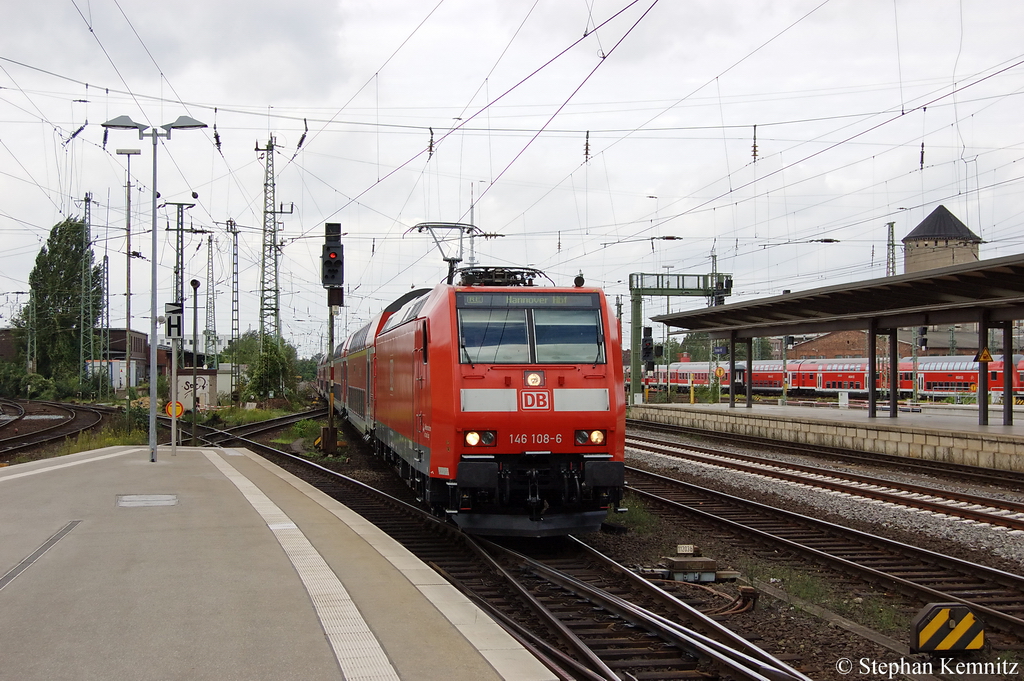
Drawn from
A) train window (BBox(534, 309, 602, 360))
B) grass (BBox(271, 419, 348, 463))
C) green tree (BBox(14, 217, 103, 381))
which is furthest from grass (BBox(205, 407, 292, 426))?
green tree (BBox(14, 217, 103, 381))

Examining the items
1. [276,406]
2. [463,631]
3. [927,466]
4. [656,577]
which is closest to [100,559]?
[463,631]

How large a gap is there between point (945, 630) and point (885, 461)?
587 inches

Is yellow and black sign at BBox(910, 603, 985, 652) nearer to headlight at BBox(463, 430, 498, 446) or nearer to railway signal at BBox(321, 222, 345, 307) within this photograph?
headlight at BBox(463, 430, 498, 446)

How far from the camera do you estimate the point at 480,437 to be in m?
9.84

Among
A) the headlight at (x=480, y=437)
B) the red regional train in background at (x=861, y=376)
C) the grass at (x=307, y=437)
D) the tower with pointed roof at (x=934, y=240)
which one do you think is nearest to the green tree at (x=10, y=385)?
the grass at (x=307, y=437)

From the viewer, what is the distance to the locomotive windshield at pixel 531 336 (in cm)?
1015

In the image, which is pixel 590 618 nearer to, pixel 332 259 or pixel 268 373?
pixel 332 259

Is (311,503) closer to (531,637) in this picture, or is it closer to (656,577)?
(656,577)

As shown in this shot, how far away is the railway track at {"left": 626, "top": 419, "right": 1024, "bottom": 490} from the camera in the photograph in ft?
55.8

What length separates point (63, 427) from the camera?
110 feet

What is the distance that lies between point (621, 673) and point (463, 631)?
3.79ft

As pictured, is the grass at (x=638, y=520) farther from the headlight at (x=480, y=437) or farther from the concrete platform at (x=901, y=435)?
the concrete platform at (x=901, y=435)

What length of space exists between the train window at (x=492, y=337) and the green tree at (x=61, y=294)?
201 ft

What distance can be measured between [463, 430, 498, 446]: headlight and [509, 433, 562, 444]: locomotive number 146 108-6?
210mm
